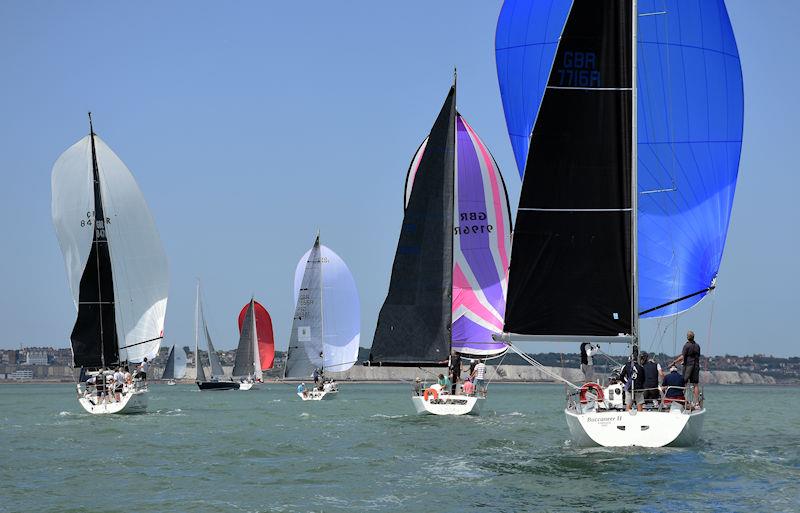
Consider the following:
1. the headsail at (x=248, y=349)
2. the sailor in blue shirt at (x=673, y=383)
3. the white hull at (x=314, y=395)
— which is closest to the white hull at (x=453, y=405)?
the sailor in blue shirt at (x=673, y=383)

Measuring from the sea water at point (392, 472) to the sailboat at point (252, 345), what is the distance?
195 ft

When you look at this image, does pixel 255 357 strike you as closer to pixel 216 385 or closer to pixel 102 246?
pixel 216 385

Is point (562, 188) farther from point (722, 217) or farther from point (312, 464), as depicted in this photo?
point (312, 464)

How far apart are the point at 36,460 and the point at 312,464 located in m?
5.86

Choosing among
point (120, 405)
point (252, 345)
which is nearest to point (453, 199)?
point (120, 405)

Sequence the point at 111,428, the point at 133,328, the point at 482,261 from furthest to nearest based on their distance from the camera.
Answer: the point at 133,328
the point at 482,261
the point at 111,428

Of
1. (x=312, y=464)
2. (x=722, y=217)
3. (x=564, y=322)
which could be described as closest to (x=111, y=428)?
(x=312, y=464)

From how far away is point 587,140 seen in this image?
72.6 feet

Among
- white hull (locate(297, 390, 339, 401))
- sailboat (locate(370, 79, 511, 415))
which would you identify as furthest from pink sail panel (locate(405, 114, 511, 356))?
white hull (locate(297, 390, 339, 401))

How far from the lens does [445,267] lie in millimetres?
37062

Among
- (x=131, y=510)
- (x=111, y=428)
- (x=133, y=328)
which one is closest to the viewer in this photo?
(x=131, y=510)

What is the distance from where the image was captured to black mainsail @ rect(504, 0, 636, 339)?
22000mm

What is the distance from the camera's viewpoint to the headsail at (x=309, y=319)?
221 feet

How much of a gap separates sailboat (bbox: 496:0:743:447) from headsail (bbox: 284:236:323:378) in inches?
1760
